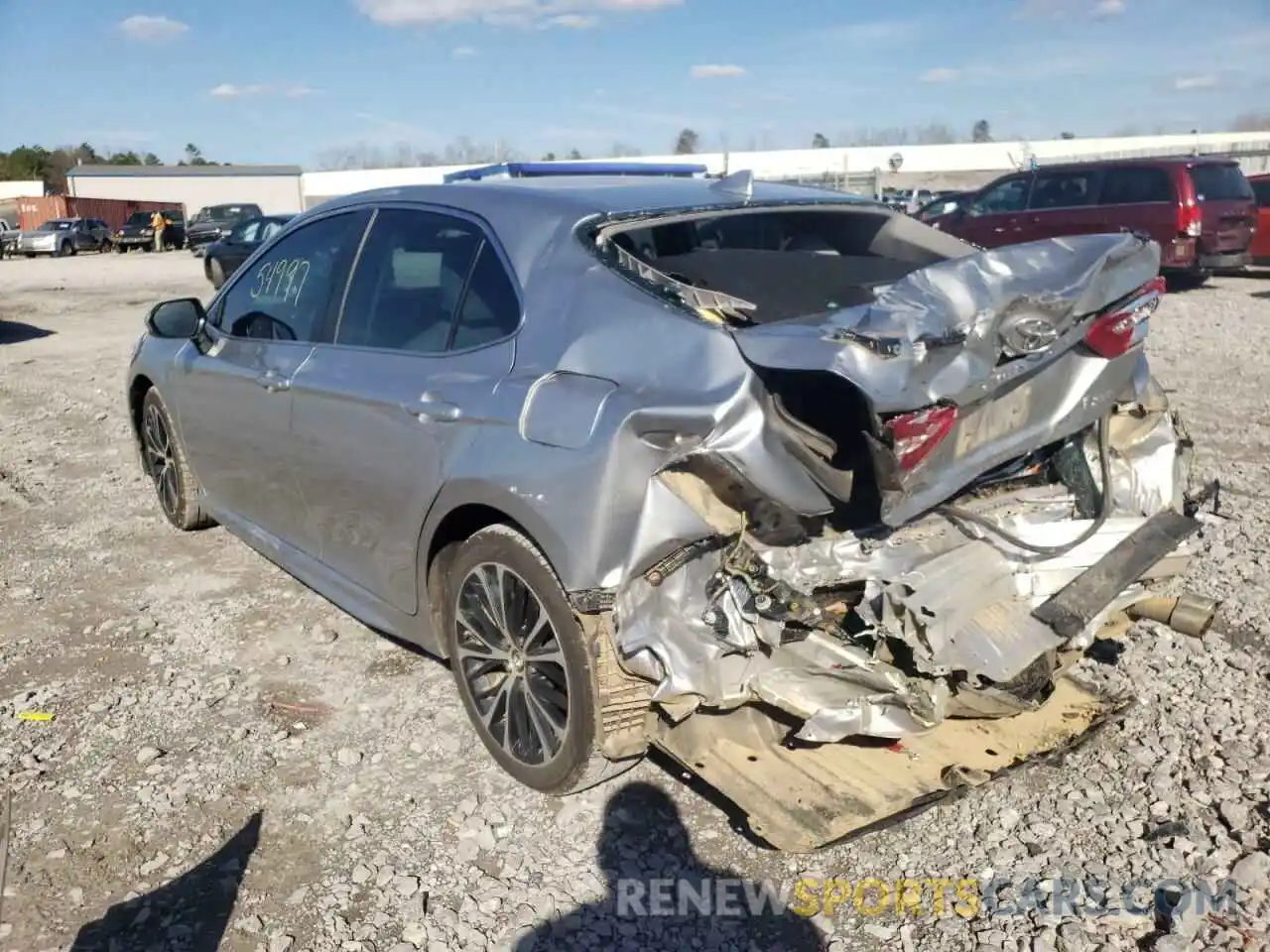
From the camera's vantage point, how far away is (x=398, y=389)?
3221 mm

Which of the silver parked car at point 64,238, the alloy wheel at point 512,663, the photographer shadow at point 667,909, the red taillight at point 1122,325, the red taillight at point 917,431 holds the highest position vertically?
the silver parked car at point 64,238

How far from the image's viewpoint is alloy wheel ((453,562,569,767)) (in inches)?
114

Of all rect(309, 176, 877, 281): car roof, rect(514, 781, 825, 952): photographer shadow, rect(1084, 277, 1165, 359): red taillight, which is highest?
rect(309, 176, 877, 281): car roof

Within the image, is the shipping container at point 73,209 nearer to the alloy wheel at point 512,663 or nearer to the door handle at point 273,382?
the door handle at point 273,382

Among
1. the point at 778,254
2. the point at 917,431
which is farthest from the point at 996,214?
the point at 917,431

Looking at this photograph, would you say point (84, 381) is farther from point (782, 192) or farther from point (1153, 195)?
point (1153, 195)

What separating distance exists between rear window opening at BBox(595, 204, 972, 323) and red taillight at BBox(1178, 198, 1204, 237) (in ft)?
37.2

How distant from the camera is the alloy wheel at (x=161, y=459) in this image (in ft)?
17.2

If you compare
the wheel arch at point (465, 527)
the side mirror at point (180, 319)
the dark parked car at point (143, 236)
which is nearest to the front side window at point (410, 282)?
the wheel arch at point (465, 527)

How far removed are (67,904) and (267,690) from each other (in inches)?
45.1

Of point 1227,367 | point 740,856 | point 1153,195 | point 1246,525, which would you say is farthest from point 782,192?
point 1153,195

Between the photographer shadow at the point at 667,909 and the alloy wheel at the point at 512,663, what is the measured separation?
36 centimetres

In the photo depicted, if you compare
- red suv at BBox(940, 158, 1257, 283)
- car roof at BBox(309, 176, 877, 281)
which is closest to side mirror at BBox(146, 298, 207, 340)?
car roof at BBox(309, 176, 877, 281)

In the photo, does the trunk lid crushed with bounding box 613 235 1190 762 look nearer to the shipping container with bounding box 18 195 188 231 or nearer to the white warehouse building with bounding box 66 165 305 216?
the shipping container with bounding box 18 195 188 231
